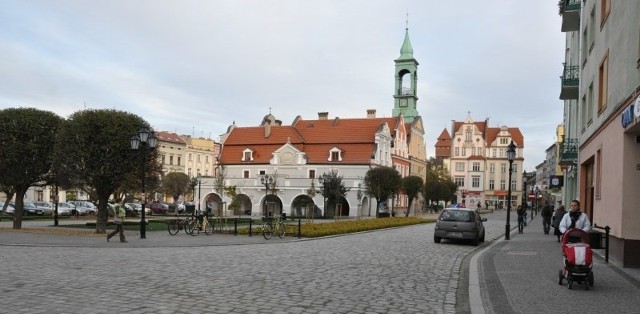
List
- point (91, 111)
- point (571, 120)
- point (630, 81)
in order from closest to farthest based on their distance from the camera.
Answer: point (630, 81) → point (91, 111) → point (571, 120)

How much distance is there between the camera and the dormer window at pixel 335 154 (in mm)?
68500

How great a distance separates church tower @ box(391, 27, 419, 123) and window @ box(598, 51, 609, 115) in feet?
215

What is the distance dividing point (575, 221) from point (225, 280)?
8048 mm

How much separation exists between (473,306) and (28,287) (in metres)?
7.80

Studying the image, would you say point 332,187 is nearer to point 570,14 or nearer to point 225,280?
point 570,14

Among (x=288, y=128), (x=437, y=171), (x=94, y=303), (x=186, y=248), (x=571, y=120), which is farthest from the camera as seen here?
(x=437, y=171)

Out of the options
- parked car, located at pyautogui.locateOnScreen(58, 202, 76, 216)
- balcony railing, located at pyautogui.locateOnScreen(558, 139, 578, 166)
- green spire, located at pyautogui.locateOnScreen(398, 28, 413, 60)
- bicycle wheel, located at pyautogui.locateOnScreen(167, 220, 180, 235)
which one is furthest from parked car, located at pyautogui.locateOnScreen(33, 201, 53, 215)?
green spire, located at pyautogui.locateOnScreen(398, 28, 413, 60)

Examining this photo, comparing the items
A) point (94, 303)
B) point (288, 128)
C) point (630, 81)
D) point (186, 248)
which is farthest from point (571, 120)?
point (288, 128)

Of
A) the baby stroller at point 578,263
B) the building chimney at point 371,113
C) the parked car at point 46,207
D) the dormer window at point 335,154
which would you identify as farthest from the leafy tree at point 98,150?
the building chimney at point 371,113

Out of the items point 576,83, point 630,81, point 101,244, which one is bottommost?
point 101,244

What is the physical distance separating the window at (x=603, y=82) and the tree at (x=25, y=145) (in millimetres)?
24798

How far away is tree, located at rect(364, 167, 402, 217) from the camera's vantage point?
54.8m

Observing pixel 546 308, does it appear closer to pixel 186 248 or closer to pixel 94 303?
pixel 94 303

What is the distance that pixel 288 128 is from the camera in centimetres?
7475
